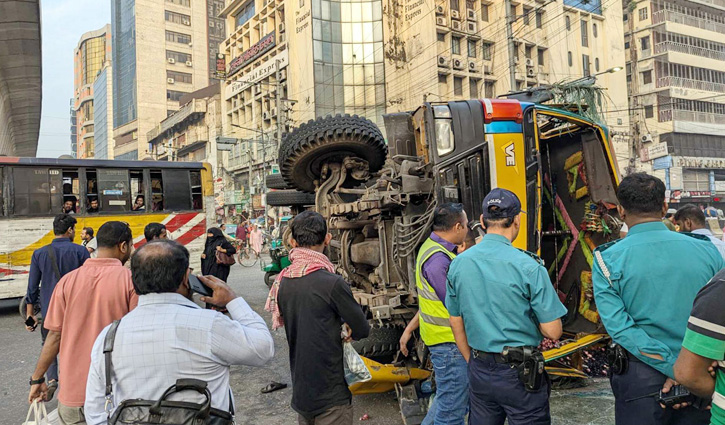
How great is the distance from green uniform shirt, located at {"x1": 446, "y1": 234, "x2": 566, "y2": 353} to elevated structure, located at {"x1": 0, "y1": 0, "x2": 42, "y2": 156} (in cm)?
1033

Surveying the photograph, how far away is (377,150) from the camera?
5336 mm

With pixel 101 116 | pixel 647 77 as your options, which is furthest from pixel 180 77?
pixel 647 77

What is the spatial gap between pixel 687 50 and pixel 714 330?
146ft

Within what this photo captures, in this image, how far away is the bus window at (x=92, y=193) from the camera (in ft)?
34.7

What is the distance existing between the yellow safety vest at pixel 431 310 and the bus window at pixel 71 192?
9879mm

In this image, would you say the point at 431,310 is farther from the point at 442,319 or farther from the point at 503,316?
the point at 503,316

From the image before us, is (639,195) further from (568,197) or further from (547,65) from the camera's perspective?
(547,65)

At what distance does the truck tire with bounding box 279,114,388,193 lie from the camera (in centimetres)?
518

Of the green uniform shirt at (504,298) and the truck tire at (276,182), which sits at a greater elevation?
the truck tire at (276,182)

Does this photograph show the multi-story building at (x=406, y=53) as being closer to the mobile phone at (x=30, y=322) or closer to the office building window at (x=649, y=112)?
the office building window at (x=649, y=112)

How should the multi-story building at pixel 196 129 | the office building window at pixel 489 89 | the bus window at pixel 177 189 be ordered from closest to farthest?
the bus window at pixel 177 189, the office building window at pixel 489 89, the multi-story building at pixel 196 129

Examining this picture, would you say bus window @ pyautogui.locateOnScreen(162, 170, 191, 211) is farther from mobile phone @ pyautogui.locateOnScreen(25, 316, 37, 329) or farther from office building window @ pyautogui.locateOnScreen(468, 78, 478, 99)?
office building window @ pyautogui.locateOnScreen(468, 78, 478, 99)

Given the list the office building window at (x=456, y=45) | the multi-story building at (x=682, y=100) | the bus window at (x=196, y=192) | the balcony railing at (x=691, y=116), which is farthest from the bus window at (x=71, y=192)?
the balcony railing at (x=691, y=116)

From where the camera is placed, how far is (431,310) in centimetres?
310
